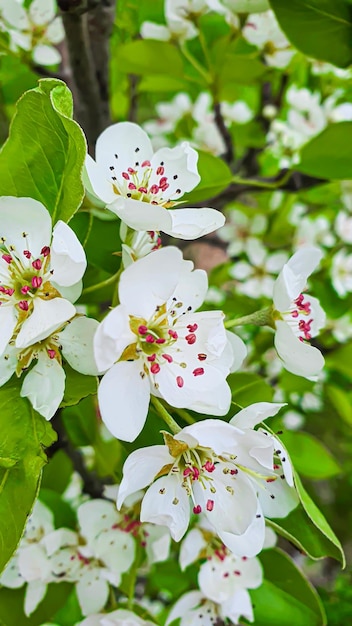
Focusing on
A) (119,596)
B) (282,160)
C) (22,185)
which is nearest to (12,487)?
(22,185)

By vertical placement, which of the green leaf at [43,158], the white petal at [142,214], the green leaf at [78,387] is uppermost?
the green leaf at [43,158]

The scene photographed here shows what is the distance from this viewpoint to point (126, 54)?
0.78 metres

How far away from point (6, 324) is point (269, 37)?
571mm

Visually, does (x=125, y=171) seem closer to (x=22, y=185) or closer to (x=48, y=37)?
(x=22, y=185)

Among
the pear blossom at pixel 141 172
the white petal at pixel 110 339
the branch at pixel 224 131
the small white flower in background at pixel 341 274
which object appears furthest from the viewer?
the small white flower in background at pixel 341 274

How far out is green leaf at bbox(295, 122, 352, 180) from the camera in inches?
27.1

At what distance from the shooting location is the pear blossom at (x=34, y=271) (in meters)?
0.41

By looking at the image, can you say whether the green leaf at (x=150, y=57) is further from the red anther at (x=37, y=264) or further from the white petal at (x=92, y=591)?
the white petal at (x=92, y=591)

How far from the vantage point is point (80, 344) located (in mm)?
438

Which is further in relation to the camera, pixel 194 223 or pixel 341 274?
pixel 341 274

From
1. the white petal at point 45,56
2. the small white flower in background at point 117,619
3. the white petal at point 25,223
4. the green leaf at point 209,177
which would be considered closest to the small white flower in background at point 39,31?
the white petal at point 45,56

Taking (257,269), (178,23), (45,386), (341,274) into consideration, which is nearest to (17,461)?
(45,386)

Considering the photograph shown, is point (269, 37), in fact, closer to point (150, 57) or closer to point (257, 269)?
point (150, 57)

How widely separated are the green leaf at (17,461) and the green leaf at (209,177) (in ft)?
0.96
